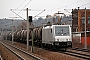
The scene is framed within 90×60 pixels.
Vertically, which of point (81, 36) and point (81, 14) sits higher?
point (81, 14)

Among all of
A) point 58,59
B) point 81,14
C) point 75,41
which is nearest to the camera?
point 58,59

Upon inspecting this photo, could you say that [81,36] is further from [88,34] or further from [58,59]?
[58,59]

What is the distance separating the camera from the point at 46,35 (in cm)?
3183

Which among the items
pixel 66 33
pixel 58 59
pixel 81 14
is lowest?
pixel 58 59

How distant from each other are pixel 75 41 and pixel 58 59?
28.4 meters

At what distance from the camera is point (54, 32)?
91.7 ft

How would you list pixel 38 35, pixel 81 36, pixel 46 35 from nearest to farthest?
pixel 46 35 → pixel 38 35 → pixel 81 36

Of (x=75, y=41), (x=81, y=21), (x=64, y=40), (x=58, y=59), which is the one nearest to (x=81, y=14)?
(x=81, y=21)

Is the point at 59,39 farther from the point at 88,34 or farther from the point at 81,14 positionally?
the point at 81,14

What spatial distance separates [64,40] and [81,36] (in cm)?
1633

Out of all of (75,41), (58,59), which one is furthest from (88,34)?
(58,59)

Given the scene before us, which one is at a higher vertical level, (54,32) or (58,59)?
(54,32)

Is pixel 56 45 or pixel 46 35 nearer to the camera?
pixel 56 45

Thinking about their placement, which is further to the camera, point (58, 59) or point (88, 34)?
point (88, 34)
